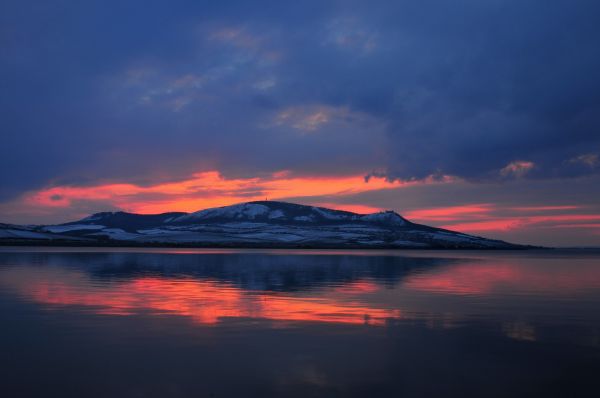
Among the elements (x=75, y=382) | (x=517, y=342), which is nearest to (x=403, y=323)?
(x=517, y=342)

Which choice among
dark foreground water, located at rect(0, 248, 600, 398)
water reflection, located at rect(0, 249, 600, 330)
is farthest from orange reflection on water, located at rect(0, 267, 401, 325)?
dark foreground water, located at rect(0, 248, 600, 398)

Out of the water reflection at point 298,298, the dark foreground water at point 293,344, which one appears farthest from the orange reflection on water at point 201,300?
the dark foreground water at point 293,344

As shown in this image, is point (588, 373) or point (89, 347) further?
point (89, 347)

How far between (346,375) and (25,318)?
1765 centimetres

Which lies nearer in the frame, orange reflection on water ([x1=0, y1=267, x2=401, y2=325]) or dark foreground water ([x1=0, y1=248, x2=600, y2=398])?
dark foreground water ([x1=0, y1=248, x2=600, y2=398])

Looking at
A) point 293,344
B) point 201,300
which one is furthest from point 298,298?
point 293,344

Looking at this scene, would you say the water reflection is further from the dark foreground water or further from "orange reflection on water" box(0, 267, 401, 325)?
the dark foreground water

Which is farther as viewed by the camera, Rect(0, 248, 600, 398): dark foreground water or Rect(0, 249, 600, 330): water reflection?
Rect(0, 249, 600, 330): water reflection

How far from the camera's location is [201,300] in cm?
3378

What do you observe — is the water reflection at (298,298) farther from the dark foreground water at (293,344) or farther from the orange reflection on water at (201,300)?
the dark foreground water at (293,344)

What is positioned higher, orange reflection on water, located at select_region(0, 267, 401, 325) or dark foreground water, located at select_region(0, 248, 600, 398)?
orange reflection on water, located at select_region(0, 267, 401, 325)

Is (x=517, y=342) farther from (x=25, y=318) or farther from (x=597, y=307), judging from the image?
(x=25, y=318)

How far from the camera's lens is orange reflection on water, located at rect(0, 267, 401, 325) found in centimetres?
2811

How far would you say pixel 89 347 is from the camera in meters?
19.8
